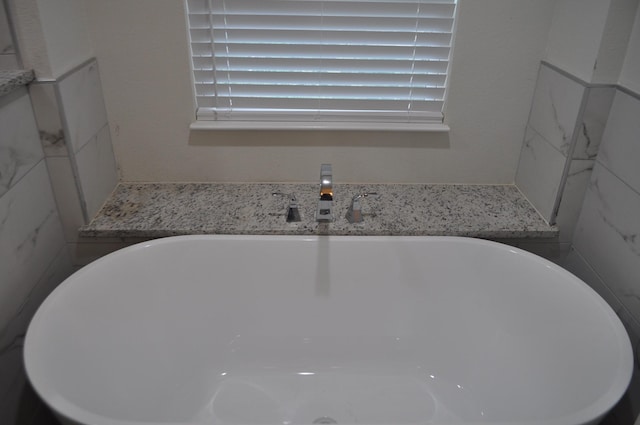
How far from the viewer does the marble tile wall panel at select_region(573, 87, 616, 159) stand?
4.65 ft

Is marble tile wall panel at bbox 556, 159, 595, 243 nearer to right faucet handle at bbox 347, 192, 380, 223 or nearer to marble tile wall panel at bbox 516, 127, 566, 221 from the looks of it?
marble tile wall panel at bbox 516, 127, 566, 221

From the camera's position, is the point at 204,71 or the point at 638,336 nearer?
the point at 638,336

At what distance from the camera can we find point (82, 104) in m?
1.53

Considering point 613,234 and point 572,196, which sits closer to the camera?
point 613,234

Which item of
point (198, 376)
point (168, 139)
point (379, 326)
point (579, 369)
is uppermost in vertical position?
point (168, 139)

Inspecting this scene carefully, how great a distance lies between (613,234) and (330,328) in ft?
3.07

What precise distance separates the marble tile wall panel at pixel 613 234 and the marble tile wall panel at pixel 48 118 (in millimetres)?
1652

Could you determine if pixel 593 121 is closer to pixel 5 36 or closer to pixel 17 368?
pixel 5 36

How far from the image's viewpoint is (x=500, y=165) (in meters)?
1.84

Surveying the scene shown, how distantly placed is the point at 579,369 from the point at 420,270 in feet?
1.78

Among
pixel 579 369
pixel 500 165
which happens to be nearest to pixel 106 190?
pixel 500 165

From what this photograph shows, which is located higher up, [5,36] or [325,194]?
[5,36]

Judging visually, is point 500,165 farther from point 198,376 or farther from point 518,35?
point 198,376

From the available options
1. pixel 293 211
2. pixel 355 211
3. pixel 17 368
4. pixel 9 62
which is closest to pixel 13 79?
pixel 9 62
